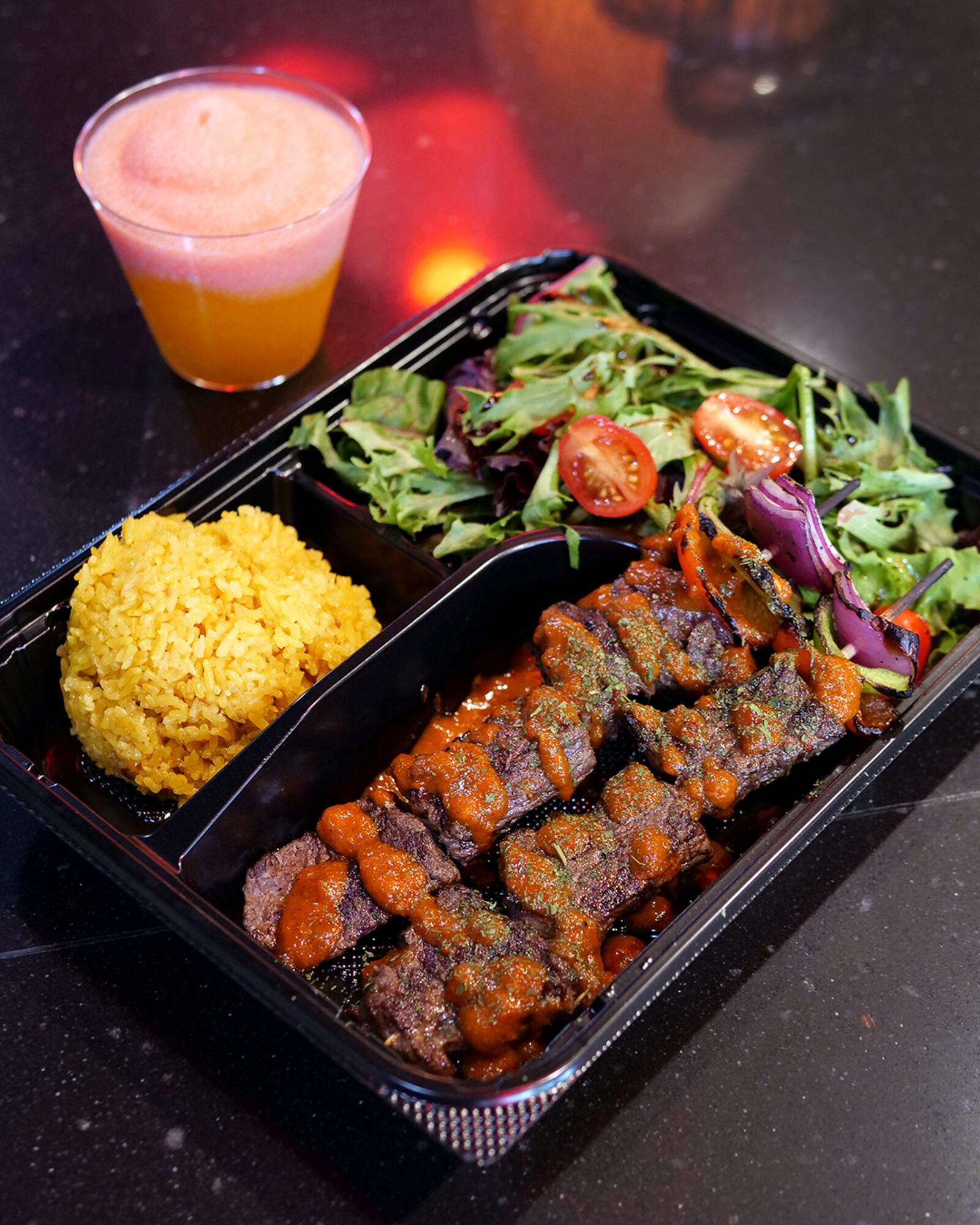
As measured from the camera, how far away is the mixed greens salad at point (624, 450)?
259cm

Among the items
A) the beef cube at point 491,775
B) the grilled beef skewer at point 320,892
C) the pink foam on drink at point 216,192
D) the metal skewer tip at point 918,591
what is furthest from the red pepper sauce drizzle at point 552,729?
the pink foam on drink at point 216,192

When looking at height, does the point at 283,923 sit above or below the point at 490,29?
below

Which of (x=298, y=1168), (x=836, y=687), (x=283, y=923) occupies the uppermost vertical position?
(x=836, y=687)

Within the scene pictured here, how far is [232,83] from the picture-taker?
307 centimetres

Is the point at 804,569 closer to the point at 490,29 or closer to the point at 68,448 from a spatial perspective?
the point at 68,448

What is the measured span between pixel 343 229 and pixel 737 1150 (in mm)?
2288

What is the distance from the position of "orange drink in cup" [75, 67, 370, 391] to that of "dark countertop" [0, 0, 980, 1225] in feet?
1.31

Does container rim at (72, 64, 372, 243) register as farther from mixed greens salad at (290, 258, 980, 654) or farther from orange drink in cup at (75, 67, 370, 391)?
mixed greens salad at (290, 258, 980, 654)

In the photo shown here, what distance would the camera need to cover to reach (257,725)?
7.56 feet

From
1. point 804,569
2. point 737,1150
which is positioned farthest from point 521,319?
point 737,1150

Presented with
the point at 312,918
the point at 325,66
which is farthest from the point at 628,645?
the point at 325,66

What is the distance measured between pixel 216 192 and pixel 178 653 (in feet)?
3.96

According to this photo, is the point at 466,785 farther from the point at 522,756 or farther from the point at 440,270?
the point at 440,270

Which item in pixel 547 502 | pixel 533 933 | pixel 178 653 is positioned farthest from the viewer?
pixel 547 502
